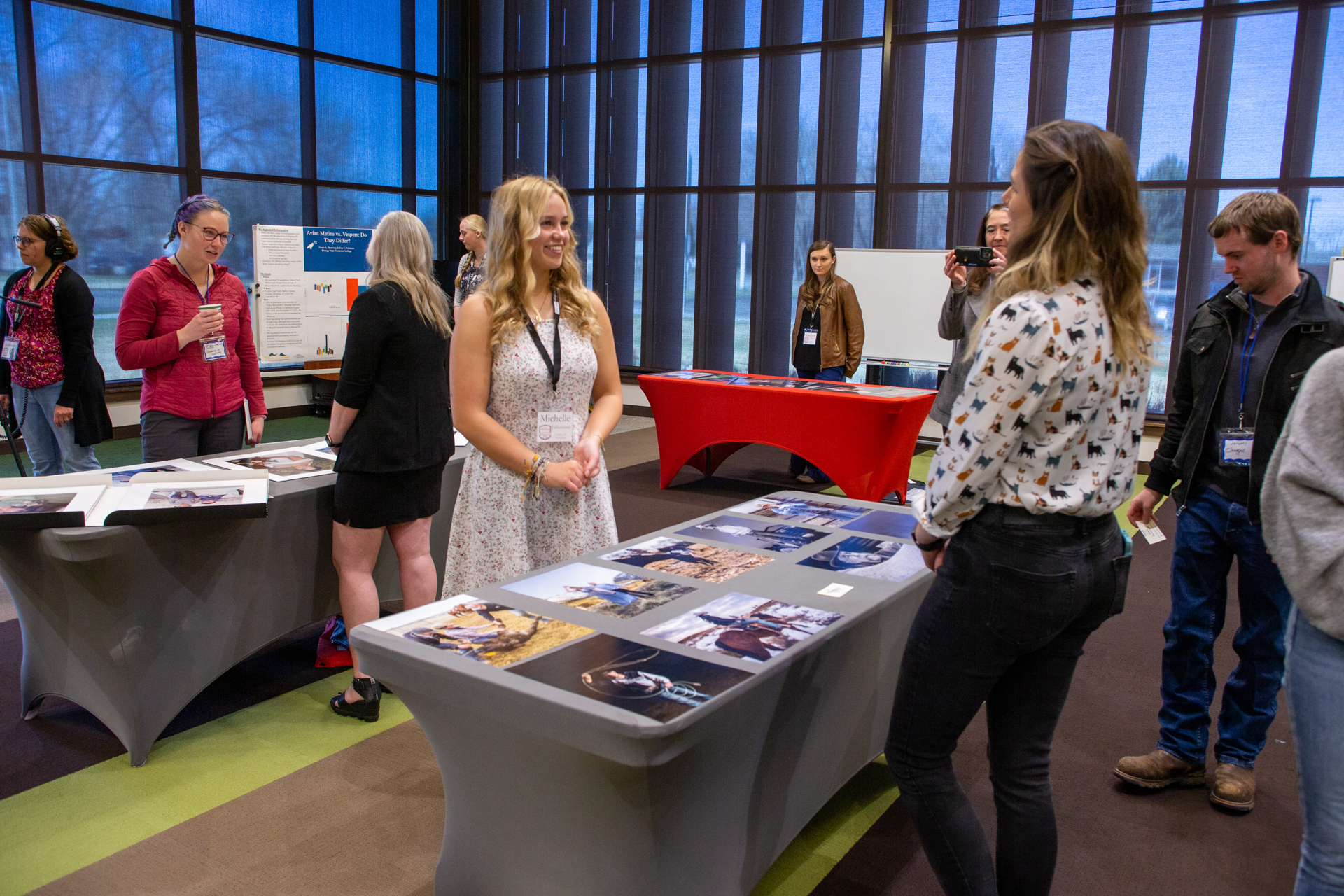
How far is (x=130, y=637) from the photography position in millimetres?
2430

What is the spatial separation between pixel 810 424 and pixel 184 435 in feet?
10.5

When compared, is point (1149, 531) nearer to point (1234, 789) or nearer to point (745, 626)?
point (1234, 789)

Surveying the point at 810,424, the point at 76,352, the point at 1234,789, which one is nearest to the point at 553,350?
the point at 1234,789

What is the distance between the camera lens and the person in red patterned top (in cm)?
388

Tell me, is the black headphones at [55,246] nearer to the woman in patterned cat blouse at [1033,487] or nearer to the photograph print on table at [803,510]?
the photograph print on table at [803,510]

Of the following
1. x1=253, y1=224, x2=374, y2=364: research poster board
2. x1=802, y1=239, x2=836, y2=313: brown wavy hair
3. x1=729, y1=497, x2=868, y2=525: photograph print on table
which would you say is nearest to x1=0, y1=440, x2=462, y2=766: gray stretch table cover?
x1=729, y1=497, x2=868, y2=525: photograph print on table

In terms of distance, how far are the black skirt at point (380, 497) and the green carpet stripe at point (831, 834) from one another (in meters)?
1.37

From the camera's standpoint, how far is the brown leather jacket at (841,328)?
20.6 ft

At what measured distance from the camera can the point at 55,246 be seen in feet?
12.7

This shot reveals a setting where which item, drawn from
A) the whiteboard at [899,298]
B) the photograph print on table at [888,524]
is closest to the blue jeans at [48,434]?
the photograph print on table at [888,524]

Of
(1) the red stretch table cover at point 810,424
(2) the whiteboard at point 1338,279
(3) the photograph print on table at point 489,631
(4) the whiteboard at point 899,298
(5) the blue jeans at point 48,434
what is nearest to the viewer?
(3) the photograph print on table at point 489,631

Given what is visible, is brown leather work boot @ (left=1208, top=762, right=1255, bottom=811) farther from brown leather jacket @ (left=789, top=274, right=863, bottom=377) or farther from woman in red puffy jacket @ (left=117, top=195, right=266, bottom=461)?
brown leather jacket @ (left=789, top=274, right=863, bottom=377)

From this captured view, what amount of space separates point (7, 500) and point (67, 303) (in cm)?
196

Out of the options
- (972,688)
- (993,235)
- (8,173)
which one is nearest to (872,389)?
(993,235)
